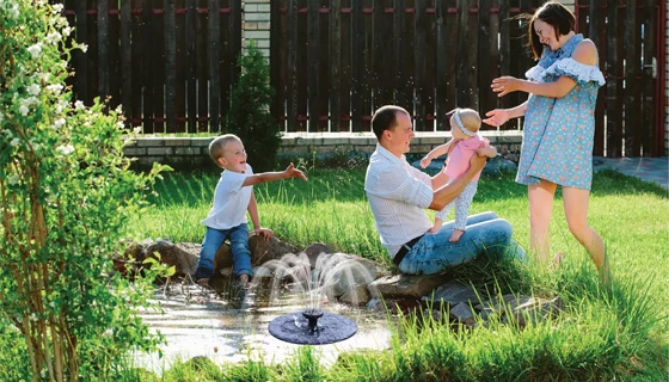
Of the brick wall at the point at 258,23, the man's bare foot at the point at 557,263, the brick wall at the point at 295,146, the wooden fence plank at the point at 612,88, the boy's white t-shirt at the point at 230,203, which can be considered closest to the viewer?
the man's bare foot at the point at 557,263

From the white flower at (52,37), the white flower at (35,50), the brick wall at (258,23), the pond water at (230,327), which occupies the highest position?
the brick wall at (258,23)

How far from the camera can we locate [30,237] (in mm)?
3689

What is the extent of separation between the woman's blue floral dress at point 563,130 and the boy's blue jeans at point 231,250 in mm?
1745

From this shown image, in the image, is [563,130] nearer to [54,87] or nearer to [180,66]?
[54,87]

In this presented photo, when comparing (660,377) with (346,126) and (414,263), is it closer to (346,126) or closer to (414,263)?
(414,263)

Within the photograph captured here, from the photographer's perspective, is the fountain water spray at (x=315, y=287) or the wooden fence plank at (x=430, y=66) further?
the wooden fence plank at (x=430, y=66)

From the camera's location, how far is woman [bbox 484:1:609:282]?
5613 mm

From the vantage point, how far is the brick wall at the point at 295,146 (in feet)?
38.8

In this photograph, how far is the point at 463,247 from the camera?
5.42m

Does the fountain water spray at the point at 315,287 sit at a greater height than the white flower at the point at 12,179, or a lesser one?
lesser

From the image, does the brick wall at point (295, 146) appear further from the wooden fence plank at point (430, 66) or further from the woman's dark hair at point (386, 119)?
the woman's dark hair at point (386, 119)

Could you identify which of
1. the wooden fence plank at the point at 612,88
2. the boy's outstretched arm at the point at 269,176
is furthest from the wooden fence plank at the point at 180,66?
the boy's outstretched arm at the point at 269,176

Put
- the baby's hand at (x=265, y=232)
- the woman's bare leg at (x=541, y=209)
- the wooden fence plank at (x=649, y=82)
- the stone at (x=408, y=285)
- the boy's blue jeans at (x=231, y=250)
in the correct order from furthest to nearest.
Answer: the wooden fence plank at (x=649, y=82) → the baby's hand at (x=265, y=232) → the boy's blue jeans at (x=231, y=250) → the woman's bare leg at (x=541, y=209) → the stone at (x=408, y=285)

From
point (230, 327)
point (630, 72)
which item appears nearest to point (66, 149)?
point (230, 327)
